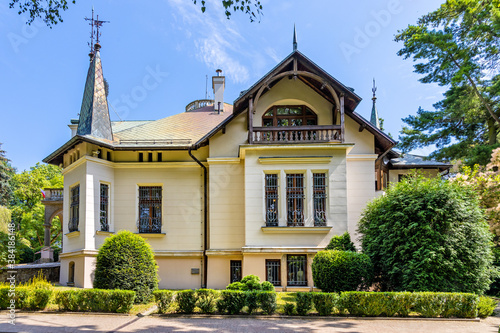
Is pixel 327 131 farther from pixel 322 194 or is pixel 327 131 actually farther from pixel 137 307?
pixel 137 307

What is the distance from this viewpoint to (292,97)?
18.0 metres

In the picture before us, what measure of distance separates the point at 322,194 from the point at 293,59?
18.8ft

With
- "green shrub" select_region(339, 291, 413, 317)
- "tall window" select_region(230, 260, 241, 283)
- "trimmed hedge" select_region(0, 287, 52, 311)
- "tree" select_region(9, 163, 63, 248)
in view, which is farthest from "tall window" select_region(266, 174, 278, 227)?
"tree" select_region(9, 163, 63, 248)

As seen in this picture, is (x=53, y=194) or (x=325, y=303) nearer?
(x=325, y=303)

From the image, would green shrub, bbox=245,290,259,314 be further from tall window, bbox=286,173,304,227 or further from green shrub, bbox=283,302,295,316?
tall window, bbox=286,173,304,227

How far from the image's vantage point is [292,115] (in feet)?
59.8

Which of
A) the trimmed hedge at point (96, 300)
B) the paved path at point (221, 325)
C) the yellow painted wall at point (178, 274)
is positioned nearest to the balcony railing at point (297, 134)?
the yellow painted wall at point (178, 274)

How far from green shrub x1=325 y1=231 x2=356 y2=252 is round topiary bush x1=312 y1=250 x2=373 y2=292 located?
59.1 inches

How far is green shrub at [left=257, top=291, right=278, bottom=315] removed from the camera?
11.2 m

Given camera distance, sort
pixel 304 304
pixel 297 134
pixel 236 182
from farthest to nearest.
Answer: pixel 236 182 → pixel 297 134 → pixel 304 304

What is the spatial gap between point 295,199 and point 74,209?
9.74m

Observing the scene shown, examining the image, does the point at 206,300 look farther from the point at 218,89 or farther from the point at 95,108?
the point at 218,89

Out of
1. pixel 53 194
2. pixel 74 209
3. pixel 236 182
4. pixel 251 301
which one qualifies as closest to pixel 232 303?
pixel 251 301

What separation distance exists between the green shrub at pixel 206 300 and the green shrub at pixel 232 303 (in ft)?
0.75
